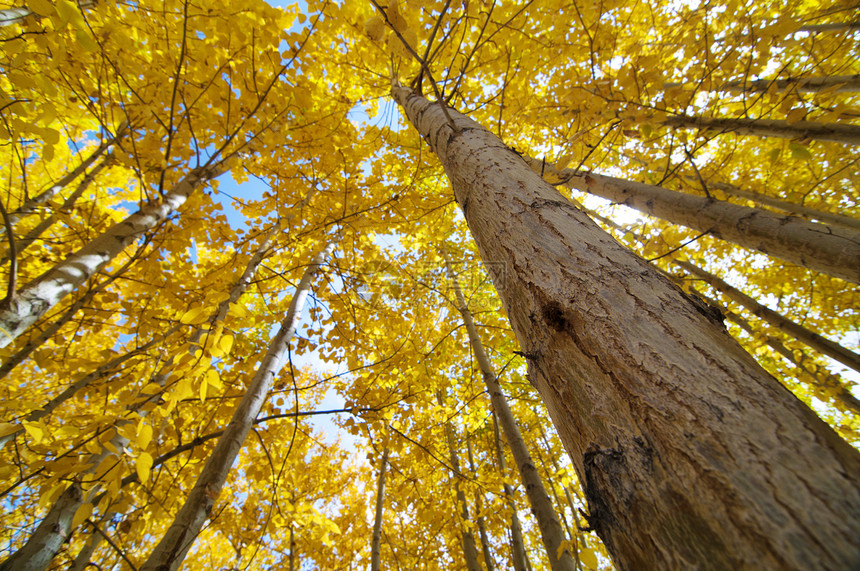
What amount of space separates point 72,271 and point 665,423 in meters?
2.41

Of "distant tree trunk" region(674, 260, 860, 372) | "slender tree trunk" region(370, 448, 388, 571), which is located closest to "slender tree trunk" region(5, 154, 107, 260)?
"slender tree trunk" region(370, 448, 388, 571)

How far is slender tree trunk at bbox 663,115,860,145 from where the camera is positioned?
6.55ft

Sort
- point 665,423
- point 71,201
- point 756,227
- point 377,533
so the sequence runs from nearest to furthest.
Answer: point 665,423 → point 756,227 → point 71,201 → point 377,533

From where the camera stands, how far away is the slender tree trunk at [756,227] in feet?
4.67

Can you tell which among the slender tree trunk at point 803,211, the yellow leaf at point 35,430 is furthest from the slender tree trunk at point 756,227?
the yellow leaf at point 35,430

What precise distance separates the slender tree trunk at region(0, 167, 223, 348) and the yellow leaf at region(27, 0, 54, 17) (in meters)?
1.03

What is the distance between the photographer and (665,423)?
40 centimetres

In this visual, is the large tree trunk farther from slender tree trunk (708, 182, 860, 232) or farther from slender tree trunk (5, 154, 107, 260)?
slender tree trunk (5, 154, 107, 260)

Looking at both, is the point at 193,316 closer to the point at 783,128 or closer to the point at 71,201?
the point at 71,201

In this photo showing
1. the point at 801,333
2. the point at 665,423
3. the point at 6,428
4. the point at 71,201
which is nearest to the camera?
the point at 665,423

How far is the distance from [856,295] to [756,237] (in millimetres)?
5126

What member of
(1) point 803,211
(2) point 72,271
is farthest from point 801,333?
(2) point 72,271

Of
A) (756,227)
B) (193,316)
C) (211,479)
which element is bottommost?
(211,479)

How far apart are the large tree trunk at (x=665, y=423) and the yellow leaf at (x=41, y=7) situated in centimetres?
181
